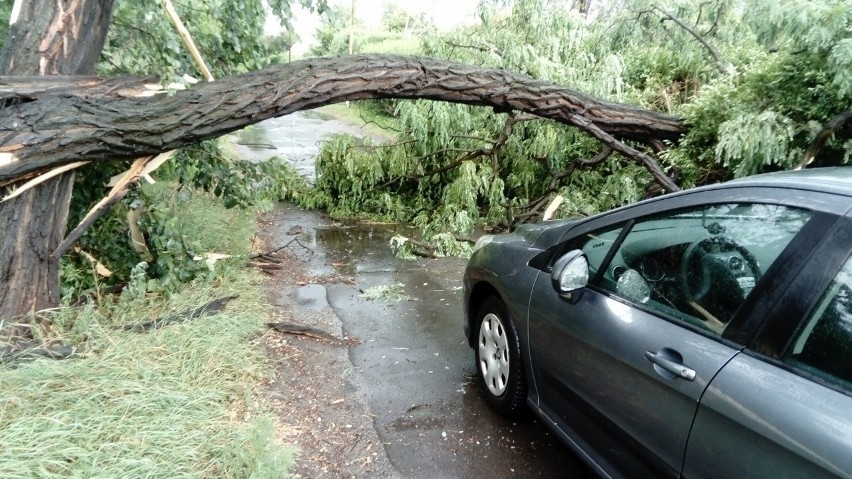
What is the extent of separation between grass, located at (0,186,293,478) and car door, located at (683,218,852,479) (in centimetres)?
197

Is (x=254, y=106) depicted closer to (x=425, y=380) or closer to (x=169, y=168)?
(x=169, y=168)

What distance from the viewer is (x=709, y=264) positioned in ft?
7.15

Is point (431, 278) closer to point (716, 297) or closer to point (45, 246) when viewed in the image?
point (45, 246)

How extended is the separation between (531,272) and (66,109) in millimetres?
3364

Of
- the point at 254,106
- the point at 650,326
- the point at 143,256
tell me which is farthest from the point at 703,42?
the point at 143,256

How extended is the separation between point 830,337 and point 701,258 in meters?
0.61

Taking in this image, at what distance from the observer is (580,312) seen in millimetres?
2566

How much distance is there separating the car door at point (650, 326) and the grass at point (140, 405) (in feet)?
4.97

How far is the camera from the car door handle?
6.32ft

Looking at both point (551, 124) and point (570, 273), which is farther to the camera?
point (551, 124)

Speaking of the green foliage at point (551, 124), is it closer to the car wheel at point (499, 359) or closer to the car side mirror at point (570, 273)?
the car wheel at point (499, 359)

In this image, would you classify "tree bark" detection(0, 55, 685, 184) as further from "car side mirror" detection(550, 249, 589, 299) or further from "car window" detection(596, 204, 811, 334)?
"car window" detection(596, 204, 811, 334)

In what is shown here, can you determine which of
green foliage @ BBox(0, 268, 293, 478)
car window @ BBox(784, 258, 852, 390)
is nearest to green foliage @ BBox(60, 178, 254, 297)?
green foliage @ BBox(0, 268, 293, 478)

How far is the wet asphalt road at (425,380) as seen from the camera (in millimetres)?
3068
